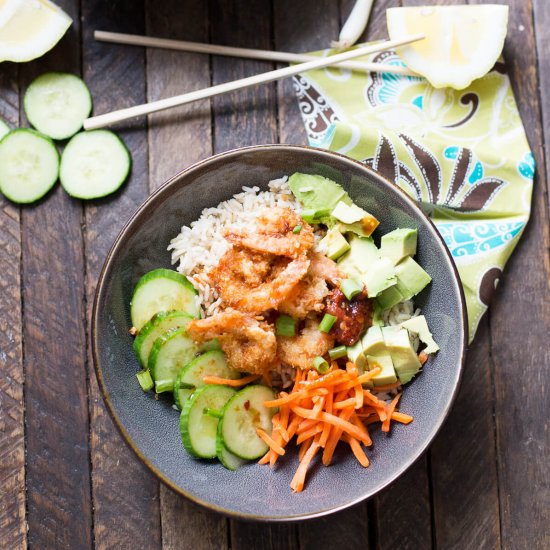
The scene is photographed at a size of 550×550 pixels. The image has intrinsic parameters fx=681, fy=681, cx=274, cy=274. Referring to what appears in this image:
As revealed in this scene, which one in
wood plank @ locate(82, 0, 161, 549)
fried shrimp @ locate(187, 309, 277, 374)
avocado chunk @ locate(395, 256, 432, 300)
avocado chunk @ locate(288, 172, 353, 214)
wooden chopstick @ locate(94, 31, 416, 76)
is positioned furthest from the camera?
wooden chopstick @ locate(94, 31, 416, 76)

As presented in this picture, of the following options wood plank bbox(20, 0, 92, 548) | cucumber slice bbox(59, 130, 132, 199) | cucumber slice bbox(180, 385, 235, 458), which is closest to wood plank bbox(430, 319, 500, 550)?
cucumber slice bbox(180, 385, 235, 458)

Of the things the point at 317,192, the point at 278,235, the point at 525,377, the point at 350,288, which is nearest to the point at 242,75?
the point at 317,192

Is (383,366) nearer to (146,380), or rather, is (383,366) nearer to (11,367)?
(146,380)

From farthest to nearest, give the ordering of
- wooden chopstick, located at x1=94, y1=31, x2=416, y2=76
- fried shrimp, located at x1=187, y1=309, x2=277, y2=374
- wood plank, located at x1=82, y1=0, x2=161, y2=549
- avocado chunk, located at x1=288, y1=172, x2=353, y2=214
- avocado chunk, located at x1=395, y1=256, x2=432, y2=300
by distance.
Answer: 1. wooden chopstick, located at x1=94, y1=31, x2=416, y2=76
2. wood plank, located at x1=82, y1=0, x2=161, y2=549
3. avocado chunk, located at x1=288, y1=172, x2=353, y2=214
4. avocado chunk, located at x1=395, y1=256, x2=432, y2=300
5. fried shrimp, located at x1=187, y1=309, x2=277, y2=374

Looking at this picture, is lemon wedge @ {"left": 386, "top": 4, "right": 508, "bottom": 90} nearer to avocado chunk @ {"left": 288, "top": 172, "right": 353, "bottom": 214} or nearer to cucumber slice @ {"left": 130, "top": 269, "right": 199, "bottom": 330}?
avocado chunk @ {"left": 288, "top": 172, "right": 353, "bottom": 214}

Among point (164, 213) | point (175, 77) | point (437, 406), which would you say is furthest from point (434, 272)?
point (175, 77)

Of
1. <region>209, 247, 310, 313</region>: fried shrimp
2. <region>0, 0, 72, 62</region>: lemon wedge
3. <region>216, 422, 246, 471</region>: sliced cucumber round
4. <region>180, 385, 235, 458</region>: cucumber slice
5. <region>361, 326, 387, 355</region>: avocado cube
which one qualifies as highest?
<region>0, 0, 72, 62</region>: lemon wedge
